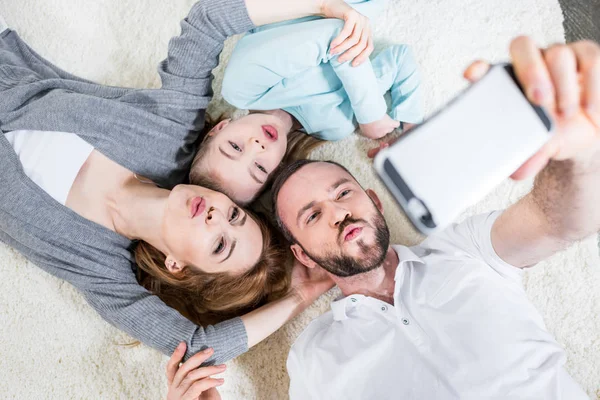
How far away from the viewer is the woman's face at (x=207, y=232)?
1016mm

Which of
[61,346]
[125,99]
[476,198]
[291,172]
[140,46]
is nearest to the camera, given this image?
[476,198]

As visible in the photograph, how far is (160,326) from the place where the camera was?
1.10 meters

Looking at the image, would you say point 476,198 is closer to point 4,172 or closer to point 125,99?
point 125,99

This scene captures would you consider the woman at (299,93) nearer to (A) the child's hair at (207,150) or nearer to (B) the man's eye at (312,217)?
(A) the child's hair at (207,150)

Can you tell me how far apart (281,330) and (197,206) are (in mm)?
461

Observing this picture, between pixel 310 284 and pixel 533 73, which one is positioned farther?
pixel 310 284

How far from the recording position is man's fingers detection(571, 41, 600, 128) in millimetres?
495

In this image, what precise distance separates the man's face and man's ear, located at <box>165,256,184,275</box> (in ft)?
0.89

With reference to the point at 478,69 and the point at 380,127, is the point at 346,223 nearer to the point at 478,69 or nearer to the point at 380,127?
the point at 380,127

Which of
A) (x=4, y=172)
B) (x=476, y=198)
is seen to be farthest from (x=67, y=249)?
(x=476, y=198)

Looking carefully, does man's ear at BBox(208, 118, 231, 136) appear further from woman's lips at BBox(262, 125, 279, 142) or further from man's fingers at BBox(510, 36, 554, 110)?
man's fingers at BBox(510, 36, 554, 110)

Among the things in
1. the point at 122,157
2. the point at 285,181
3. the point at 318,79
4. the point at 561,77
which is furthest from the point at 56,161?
the point at 561,77

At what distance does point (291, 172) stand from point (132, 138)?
0.42m

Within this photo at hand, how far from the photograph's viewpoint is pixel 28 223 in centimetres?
115
